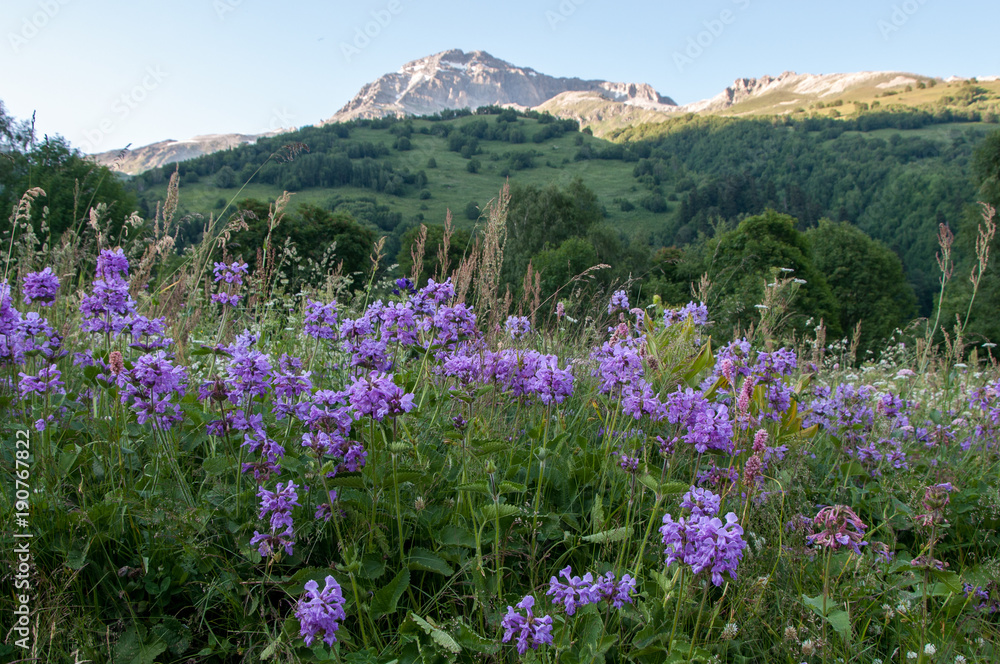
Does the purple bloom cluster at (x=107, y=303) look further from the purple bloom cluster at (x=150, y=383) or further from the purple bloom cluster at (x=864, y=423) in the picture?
the purple bloom cluster at (x=864, y=423)

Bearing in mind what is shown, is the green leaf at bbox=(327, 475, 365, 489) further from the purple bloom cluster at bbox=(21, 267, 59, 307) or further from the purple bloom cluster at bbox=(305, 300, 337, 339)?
the purple bloom cluster at bbox=(21, 267, 59, 307)

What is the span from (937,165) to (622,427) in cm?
13724

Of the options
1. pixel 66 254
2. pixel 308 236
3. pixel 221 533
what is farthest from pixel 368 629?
pixel 308 236

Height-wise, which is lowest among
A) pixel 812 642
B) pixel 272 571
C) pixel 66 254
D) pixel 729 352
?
pixel 812 642

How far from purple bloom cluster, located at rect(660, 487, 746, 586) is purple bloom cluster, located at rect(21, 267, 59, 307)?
2.92 m

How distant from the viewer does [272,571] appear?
2.03 meters

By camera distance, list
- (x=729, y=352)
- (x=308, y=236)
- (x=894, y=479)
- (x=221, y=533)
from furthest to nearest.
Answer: (x=308, y=236) → (x=729, y=352) → (x=894, y=479) → (x=221, y=533)

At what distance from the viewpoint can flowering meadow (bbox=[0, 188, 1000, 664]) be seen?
5.74 ft

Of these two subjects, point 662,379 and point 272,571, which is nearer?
point 272,571

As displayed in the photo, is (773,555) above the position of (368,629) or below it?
below

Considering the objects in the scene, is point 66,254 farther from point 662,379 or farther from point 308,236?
point 308,236

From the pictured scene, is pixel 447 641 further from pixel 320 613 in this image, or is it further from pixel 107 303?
pixel 107 303

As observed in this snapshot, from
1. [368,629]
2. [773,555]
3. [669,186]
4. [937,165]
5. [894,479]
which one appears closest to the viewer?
[368,629]

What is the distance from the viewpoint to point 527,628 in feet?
5.32
